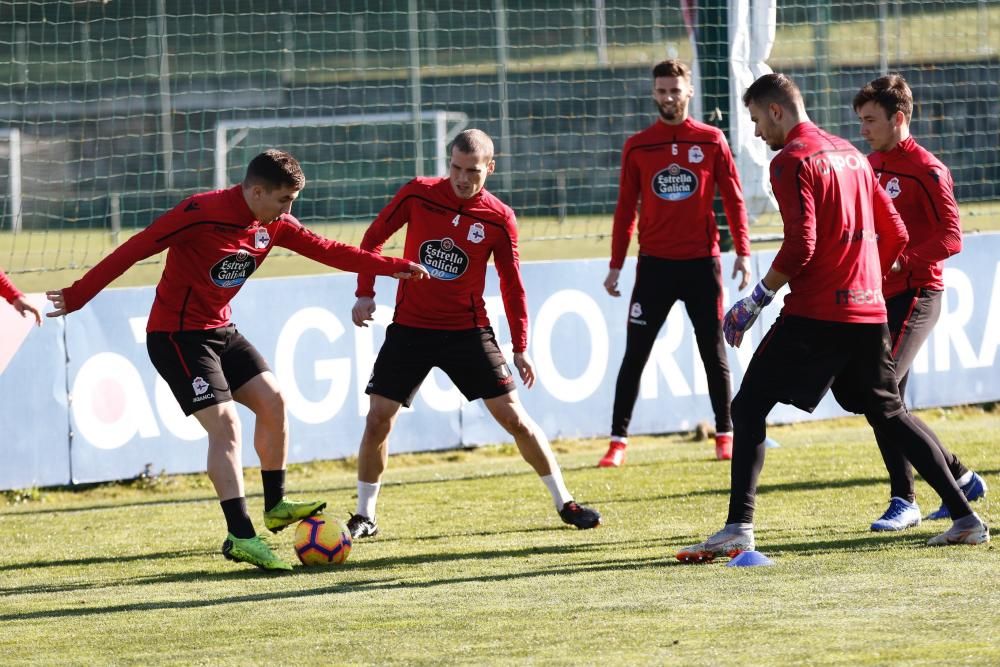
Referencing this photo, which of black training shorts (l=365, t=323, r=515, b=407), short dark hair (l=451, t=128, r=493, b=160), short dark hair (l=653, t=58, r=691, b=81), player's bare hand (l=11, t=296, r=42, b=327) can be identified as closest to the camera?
player's bare hand (l=11, t=296, r=42, b=327)

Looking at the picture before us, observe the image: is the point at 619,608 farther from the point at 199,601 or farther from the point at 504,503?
the point at 504,503

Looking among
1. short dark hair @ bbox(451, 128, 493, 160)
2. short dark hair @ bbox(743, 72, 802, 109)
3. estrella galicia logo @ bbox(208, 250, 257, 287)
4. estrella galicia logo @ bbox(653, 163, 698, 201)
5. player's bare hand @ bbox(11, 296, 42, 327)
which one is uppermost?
short dark hair @ bbox(743, 72, 802, 109)

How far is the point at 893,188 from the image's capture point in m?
7.16

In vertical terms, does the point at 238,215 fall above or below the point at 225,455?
above

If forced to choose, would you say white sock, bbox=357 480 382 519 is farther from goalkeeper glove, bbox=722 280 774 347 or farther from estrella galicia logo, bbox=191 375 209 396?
goalkeeper glove, bbox=722 280 774 347

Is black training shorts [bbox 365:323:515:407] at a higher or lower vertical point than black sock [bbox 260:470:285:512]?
higher

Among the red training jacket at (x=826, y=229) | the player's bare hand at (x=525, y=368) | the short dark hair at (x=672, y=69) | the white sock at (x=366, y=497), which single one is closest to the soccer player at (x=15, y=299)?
the white sock at (x=366, y=497)

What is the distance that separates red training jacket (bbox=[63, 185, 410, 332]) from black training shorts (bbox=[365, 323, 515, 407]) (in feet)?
1.84

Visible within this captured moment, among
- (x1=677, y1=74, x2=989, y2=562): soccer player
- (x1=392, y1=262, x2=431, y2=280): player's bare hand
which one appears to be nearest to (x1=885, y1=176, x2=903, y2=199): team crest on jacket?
(x1=677, y1=74, x2=989, y2=562): soccer player

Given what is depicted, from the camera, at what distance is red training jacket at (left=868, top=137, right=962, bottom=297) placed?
701 cm

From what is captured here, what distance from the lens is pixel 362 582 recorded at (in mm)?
6254

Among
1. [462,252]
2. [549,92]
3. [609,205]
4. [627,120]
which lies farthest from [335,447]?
[627,120]

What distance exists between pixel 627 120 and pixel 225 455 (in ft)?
81.1

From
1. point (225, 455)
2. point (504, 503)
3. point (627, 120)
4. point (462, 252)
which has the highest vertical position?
point (627, 120)
